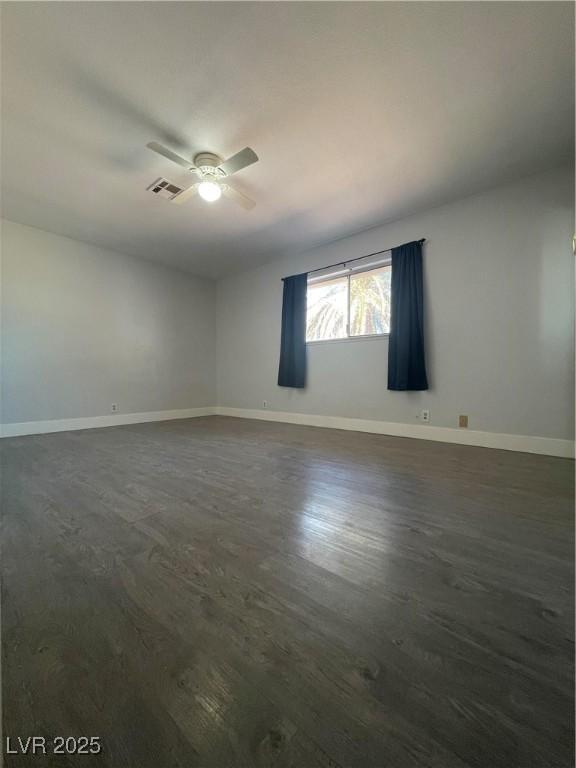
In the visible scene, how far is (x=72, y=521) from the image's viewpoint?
140 centimetres

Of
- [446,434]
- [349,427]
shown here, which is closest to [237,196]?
[349,427]

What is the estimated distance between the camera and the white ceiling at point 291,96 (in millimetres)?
1515

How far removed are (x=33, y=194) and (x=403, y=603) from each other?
4.56 meters

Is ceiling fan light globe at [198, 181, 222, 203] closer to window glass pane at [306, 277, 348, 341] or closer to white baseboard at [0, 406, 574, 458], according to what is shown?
window glass pane at [306, 277, 348, 341]

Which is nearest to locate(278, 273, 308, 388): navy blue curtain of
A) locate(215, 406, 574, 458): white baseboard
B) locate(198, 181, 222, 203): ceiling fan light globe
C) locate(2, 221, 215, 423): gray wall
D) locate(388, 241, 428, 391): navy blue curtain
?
locate(215, 406, 574, 458): white baseboard

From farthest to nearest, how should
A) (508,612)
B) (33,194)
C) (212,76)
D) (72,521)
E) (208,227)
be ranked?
(208,227), (33,194), (212,76), (72,521), (508,612)

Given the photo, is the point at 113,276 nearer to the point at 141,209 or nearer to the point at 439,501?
the point at 141,209

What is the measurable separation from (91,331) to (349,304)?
383 cm

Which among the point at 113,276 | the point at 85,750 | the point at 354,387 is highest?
the point at 113,276

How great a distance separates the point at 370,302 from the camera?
149 inches

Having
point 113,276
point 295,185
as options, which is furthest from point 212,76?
point 113,276

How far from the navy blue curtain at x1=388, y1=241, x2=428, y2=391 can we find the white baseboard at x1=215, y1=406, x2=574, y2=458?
53cm

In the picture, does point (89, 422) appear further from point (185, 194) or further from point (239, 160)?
point (239, 160)

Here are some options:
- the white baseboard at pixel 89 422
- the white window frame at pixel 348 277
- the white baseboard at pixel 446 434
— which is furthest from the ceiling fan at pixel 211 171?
the white baseboard at pixel 89 422
